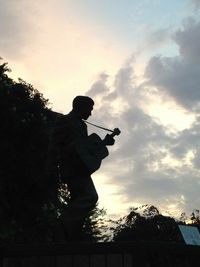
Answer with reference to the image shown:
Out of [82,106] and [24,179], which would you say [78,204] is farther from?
[24,179]

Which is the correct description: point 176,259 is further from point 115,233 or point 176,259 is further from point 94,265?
point 115,233

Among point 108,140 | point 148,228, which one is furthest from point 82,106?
point 148,228

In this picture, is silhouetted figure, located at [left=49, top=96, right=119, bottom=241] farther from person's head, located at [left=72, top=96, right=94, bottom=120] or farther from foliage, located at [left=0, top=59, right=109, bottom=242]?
foliage, located at [left=0, top=59, right=109, bottom=242]

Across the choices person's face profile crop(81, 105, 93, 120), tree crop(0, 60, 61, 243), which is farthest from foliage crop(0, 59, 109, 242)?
person's face profile crop(81, 105, 93, 120)

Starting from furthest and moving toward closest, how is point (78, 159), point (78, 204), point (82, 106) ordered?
point (82, 106), point (78, 159), point (78, 204)

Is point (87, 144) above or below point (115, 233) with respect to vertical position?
below

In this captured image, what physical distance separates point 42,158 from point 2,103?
8.96 ft

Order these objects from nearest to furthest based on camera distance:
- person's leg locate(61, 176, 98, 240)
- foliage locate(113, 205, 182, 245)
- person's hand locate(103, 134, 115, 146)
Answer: person's leg locate(61, 176, 98, 240) < person's hand locate(103, 134, 115, 146) < foliage locate(113, 205, 182, 245)

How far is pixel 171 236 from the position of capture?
19.2 meters

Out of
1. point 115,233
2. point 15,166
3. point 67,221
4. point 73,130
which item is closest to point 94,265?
point 67,221

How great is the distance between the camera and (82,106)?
9688 mm

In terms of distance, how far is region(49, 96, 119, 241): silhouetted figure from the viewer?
29.3 ft

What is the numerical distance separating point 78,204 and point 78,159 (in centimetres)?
71

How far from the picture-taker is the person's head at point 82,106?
31.8 feet
